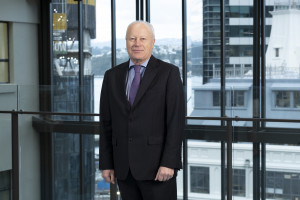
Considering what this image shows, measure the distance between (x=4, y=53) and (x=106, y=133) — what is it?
258 inches

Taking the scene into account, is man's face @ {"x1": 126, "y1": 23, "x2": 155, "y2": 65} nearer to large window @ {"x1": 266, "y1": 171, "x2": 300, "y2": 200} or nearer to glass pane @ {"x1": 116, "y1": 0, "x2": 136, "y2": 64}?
large window @ {"x1": 266, "y1": 171, "x2": 300, "y2": 200}

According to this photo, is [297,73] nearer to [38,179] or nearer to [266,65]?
[266,65]

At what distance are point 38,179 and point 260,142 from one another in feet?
5.91

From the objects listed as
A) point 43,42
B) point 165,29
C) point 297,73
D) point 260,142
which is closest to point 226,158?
point 260,142

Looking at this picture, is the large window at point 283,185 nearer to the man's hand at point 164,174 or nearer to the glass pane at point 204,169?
the glass pane at point 204,169

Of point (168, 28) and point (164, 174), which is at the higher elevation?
point (168, 28)

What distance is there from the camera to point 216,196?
3830 millimetres

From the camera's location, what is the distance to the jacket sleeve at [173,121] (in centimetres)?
222

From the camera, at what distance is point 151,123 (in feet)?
7.44

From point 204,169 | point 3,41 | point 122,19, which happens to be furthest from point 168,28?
point 204,169

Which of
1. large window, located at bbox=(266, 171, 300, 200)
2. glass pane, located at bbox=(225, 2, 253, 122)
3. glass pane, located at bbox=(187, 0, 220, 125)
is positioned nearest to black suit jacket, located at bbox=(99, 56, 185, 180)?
large window, located at bbox=(266, 171, 300, 200)

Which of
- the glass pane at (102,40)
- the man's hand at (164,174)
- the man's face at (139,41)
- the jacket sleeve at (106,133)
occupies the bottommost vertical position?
the man's hand at (164,174)

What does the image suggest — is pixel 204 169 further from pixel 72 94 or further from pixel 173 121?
pixel 72 94

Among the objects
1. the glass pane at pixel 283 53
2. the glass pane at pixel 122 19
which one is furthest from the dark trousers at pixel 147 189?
the glass pane at pixel 122 19
